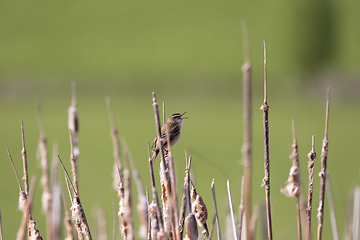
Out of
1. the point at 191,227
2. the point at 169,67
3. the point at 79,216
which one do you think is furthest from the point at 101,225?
the point at 169,67

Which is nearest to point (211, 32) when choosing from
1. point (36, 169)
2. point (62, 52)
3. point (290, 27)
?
point (290, 27)

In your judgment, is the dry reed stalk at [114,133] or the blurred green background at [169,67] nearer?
the dry reed stalk at [114,133]

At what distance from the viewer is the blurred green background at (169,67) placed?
16.3 ft

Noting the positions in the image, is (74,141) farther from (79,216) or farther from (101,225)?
(101,225)

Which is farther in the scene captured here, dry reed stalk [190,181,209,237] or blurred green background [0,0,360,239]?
blurred green background [0,0,360,239]

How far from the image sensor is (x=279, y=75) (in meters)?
8.12

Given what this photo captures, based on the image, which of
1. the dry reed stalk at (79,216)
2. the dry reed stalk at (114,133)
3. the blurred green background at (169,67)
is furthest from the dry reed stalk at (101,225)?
the blurred green background at (169,67)

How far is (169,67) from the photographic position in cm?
948

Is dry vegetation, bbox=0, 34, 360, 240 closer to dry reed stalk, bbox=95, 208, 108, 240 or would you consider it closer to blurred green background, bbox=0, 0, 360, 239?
dry reed stalk, bbox=95, 208, 108, 240

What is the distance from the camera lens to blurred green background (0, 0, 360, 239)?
496cm

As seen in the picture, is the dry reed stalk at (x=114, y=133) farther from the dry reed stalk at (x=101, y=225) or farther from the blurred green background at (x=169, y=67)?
the blurred green background at (x=169, y=67)

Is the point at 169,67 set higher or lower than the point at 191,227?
higher

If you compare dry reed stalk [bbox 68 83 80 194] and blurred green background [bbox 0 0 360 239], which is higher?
blurred green background [bbox 0 0 360 239]

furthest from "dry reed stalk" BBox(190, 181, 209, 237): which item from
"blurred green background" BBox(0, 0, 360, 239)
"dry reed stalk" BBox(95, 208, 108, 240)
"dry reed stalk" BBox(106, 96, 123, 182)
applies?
"blurred green background" BBox(0, 0, 360, 239)
